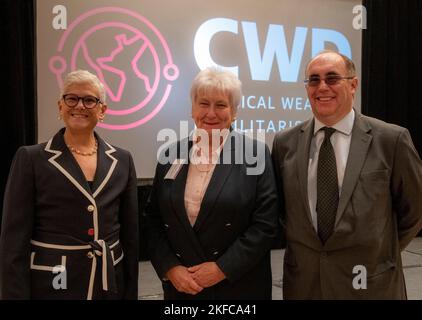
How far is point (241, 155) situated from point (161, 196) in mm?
358

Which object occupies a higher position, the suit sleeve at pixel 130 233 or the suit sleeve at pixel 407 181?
the suit sleeve at pixel 407 181

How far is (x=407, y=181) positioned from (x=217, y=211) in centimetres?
71

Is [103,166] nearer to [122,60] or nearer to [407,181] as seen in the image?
[407,181]

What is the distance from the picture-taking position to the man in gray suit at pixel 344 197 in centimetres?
172

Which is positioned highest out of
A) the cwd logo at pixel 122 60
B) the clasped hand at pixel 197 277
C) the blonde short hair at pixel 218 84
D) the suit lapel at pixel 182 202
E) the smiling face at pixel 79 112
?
the cwd logo at pixel 122 60

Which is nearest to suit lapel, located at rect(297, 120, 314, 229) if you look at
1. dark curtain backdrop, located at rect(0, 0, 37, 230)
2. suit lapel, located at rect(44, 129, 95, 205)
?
suit lapel, located at rect(44, 129, 95, 205)

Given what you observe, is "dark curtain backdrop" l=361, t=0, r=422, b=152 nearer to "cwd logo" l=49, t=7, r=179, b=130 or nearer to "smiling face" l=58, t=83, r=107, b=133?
"cwd logo" l=49, t=7, r=179, b=130

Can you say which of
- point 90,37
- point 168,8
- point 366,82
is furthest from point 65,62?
point 366,82

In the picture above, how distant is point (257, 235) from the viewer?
1.78 metres

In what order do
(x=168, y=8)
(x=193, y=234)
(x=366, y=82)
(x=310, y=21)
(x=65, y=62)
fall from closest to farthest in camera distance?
(x=193, y=234)
(x=65, y=62)
(x=168, y=8)
(x=310, y=21)
(x=366, y=82)

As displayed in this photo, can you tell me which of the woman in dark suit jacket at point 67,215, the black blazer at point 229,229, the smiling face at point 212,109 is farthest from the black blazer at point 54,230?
the smiling face at point 212,109

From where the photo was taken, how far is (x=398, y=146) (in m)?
1.74

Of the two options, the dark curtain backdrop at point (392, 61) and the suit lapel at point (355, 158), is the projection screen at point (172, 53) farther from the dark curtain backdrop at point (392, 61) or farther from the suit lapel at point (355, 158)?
the suit lapel at point (355, 158)
